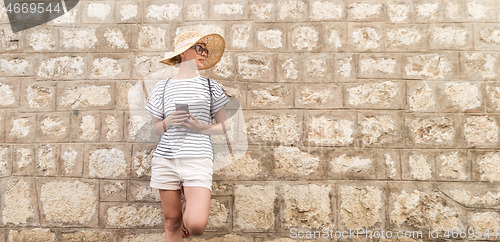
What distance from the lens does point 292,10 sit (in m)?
3.20

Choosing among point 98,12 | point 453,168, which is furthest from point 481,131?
point 98,12

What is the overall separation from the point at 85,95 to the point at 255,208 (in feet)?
6.40

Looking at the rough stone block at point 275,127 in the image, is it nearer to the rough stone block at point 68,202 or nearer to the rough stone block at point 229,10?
the rough stone block at point 229,10

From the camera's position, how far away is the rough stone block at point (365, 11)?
3.18 metres

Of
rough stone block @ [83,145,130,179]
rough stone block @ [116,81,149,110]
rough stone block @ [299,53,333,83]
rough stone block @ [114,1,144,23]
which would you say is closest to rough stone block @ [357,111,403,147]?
rough stone block @ [299,53,333,83]

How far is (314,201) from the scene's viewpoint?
3049 mm

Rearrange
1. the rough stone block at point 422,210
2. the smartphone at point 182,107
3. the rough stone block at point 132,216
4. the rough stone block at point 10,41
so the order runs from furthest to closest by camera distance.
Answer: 1. the rough stone block at point 10,41
2. the rough stone block at point 132,216
3. the rough stone block at point 422,210
4. the smartphone at point 182,107

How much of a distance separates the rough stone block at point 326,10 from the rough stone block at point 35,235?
3.20 metres

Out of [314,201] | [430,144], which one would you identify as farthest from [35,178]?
[430,144]

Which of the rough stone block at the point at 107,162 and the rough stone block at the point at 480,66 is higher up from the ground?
the rough stone block at the point at 480,66

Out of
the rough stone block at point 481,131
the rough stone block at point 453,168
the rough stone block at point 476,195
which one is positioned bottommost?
the rough stone block at point 476,195

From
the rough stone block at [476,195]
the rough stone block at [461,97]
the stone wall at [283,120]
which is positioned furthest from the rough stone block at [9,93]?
the rough stone block at [476,195]

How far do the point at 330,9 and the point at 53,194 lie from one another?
125 inches

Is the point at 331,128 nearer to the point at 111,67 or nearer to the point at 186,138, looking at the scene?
the point at 186,138
